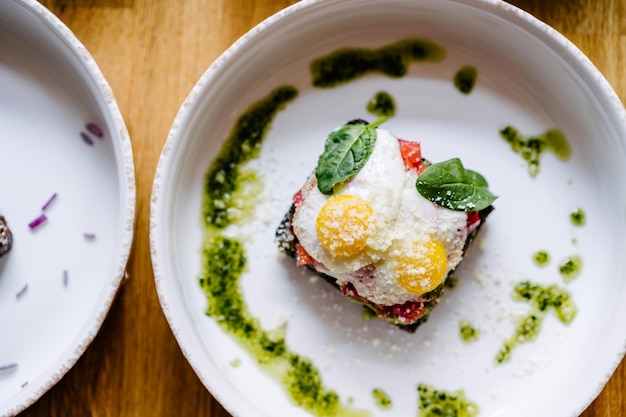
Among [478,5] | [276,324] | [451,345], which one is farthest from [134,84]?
[451,345]

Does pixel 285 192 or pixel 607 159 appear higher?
pixel 607 159

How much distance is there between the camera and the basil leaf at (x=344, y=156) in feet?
10.1

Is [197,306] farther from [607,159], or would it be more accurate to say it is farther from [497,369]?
[607,159]

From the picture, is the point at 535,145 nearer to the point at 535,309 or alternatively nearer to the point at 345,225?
the point at 535,309

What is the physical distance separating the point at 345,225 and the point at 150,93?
108 cm

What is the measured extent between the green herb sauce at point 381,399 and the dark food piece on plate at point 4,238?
5.38ft

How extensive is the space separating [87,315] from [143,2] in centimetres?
135

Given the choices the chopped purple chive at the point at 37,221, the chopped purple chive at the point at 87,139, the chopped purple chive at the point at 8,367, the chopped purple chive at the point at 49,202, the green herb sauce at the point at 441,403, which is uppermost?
the chopped purple chive at the point at 87,139

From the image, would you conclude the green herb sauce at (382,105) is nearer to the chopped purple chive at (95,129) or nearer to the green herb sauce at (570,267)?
the green herb sauce at (570,267)

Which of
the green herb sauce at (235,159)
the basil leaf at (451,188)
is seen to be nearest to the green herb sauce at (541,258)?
the basil leaf at (451,188)

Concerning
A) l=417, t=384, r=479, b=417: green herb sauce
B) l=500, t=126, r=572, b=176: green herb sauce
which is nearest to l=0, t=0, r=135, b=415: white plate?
l=417, t=384, r=479, b=417: green herb sauce

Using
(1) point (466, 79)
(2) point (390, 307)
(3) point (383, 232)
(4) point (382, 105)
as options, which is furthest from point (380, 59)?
(2) point (390, 307)

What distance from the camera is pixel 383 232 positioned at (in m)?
3.01

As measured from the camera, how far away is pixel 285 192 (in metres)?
3.37
